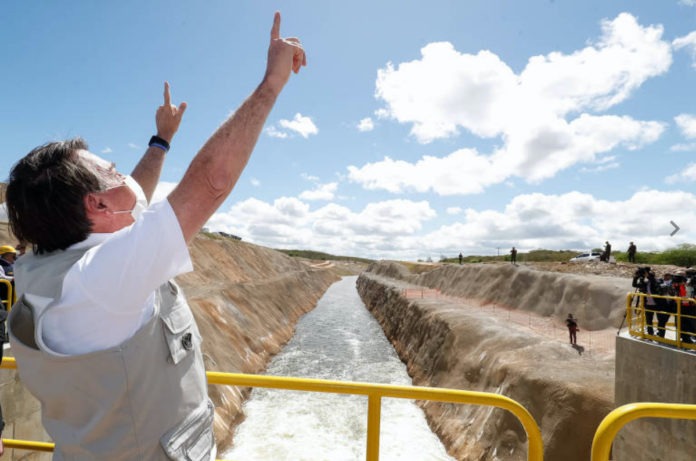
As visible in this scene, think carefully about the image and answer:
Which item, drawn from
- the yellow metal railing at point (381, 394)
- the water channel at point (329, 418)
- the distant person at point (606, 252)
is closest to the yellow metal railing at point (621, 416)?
the yellow metal railing at point (381, 394)

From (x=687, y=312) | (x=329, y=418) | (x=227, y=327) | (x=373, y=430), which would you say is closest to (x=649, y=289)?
(x=687, y=312)

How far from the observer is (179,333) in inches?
59.6

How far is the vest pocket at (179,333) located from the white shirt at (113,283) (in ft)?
0.54

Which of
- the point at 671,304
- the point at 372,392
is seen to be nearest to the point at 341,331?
the point at 671,304

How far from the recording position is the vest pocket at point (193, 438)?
1.43 metres

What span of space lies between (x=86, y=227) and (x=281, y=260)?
98439 millimetres

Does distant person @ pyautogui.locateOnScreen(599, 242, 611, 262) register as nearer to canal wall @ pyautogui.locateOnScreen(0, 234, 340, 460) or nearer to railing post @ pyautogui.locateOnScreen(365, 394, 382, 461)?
canal wall @ pyautogui.locateOnScreen(0, 234, 340, 460)

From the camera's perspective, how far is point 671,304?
12.0 m

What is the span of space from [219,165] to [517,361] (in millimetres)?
19275

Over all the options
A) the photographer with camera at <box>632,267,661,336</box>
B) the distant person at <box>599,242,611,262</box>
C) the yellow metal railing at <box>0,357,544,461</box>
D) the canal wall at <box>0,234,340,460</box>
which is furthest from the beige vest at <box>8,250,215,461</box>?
the distant person at <box>599,242,611,262</box>

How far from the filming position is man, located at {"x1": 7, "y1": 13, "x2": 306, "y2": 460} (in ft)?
4.13

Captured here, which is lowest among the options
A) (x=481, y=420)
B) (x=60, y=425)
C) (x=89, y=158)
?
(x=481, y=420)

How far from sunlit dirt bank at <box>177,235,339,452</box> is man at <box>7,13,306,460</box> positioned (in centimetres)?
1765

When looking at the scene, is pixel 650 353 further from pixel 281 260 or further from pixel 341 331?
pixel 281 260
